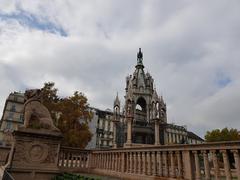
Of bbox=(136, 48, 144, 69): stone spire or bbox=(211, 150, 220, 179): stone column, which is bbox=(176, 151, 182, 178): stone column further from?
bbox=(136, 48, 144, 69): stone spire

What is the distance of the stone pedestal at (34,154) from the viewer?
987 cm

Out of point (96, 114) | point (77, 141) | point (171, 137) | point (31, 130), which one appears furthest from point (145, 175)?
point (171, 137)

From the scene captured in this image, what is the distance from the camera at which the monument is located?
9.94m

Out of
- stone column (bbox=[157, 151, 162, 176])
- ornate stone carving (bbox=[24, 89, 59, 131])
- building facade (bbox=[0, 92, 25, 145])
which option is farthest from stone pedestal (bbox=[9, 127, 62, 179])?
building facade (bbox=[0, 92, 25, 145])

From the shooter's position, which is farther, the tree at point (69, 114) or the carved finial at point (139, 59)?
the carved finial at point (139, 59)

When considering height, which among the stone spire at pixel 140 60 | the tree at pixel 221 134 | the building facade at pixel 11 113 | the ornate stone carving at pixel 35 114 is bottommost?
the ornate stone carving at pixel 35 114

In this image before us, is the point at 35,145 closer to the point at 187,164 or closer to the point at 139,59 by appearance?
the point at 187,164

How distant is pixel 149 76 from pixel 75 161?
18.7 metres

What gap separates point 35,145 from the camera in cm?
1067

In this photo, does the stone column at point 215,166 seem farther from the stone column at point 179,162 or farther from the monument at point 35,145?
the monument at point 35,145

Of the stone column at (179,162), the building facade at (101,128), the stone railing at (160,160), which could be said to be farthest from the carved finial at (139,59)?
the building facade at (101,128)

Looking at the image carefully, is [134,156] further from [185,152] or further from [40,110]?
[40,110]

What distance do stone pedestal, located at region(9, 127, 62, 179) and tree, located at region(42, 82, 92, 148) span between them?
505 inches

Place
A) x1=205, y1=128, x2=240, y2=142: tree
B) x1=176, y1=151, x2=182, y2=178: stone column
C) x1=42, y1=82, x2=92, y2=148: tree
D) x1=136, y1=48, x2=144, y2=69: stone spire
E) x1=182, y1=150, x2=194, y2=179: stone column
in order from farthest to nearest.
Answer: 1. x1=205, y1=128, x2=240, y2=142: tree
2. x1=136, y1=48, x2=144, y2=69: stone spire
3. x1=42, y1=82, x2=92, y2=148: tree
4. x1=176, y1=151, x2=182, y2=178: stone column
5. x1=182, y1=150, x2=194, y2=179: stone column
